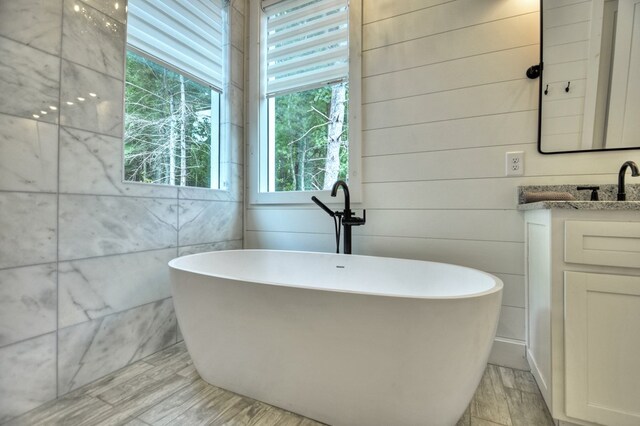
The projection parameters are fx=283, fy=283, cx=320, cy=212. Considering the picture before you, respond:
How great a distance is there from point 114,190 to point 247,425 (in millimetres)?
1284

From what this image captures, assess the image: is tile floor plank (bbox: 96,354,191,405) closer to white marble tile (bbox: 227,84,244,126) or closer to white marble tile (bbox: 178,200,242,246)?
white marble tile (bbox: 178,200,242,246)

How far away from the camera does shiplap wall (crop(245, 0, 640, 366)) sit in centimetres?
151

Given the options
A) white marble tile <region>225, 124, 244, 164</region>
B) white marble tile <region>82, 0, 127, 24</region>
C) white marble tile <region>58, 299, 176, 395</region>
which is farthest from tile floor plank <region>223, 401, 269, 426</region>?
white marble tile <region>82, 0, 127, 24</region>

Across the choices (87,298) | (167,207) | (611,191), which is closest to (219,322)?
(87,298)

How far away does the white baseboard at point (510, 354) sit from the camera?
151cm

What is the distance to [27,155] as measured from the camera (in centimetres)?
118

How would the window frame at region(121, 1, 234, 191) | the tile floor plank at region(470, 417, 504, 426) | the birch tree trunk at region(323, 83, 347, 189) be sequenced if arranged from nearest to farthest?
the tile floor plank at region(470, 417, 504, 426) < the birch tree trunk at region(323, 83, 347, 189) < the window frame at region(121, 1, 234, 191)

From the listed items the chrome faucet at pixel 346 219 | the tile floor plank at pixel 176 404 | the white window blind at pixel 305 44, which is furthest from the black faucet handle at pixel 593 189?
the tile floor plank at pixel 176 404

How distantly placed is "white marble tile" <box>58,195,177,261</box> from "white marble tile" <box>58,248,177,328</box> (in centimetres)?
5

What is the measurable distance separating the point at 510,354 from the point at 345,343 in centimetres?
114

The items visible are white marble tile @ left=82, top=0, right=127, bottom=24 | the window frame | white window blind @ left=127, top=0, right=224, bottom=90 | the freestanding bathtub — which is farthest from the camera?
the window frame

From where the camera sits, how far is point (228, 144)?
7.28 feet

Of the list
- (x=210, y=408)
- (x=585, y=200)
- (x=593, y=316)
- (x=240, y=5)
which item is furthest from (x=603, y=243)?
(x=240, y=5)

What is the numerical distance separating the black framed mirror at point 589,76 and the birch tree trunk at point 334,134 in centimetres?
118
